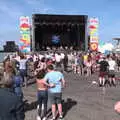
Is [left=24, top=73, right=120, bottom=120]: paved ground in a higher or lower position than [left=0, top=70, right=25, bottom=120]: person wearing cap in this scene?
lower

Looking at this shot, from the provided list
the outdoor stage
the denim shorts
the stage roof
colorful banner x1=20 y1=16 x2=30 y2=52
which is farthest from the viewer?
the outdoor stage

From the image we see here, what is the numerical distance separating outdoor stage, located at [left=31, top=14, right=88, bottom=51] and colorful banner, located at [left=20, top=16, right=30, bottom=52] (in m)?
3.05

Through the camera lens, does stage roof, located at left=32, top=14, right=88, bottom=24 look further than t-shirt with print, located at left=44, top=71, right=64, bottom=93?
Yes

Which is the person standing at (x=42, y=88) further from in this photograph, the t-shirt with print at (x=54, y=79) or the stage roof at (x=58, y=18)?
the stage roof at (x=58, y=18)

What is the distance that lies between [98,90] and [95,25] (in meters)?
24.3

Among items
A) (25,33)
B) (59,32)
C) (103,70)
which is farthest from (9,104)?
(59,32)

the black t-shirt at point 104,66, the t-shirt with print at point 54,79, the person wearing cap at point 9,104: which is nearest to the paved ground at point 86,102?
the black t-shirt at point 104,66

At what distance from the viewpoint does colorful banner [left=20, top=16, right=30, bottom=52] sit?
43.7 metres

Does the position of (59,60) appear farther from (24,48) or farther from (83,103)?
(83,103)

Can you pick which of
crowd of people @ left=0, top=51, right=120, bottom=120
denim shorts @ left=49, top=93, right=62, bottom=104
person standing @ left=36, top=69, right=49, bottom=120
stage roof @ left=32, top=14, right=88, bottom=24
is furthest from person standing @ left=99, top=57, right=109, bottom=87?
stage roof @ left=32, top=14, right=88, bottom=24

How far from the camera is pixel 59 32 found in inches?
2062

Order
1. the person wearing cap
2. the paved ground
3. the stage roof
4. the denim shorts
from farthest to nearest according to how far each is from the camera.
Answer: the stage roof, the paved ground, the denim shorts, the person wearing cap

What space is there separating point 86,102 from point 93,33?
29341mm

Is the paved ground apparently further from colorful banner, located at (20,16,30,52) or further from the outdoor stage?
the outdoor stage
